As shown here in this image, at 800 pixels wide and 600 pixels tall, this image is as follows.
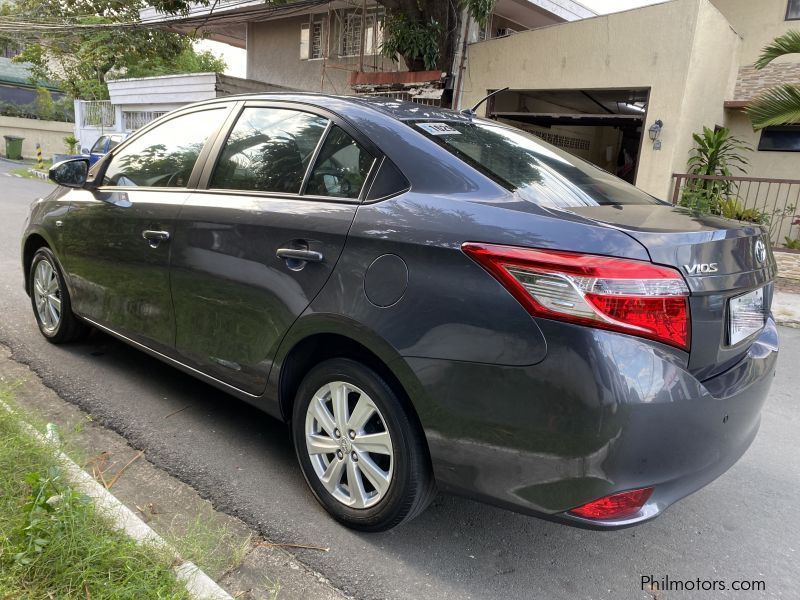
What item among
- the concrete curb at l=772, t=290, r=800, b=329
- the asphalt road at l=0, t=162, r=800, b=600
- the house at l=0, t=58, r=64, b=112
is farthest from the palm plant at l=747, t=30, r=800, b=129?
the house at l=0, t=58, r=64, b=112

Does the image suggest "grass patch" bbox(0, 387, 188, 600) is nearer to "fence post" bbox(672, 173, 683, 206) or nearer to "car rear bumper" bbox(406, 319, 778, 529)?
"car rear bumper" bbox(406, 319, 778, 529)

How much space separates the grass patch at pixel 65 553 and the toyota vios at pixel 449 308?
77 centimetres

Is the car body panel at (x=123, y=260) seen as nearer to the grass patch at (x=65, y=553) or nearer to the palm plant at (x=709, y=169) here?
the grass patch at (x=65, y=553)

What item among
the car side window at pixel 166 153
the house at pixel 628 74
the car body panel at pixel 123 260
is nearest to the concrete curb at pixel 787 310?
the house at pixel 628 74

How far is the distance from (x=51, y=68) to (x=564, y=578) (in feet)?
132

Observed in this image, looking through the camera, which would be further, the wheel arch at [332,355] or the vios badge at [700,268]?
the wheel arch at [332,355]

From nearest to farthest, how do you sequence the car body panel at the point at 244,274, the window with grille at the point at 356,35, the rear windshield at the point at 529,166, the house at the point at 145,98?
1. the rear windshield at the point at 529,166
2. the car body panel at the point at 244,274
3. the window with grille at the point at 356,35
4. the house at the point at 145,98

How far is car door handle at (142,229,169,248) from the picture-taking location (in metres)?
3.07

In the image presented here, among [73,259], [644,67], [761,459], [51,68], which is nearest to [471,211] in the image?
[761,459]

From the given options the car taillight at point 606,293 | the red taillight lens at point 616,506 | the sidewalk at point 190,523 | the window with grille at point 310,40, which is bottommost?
the sidewalk at point 190,523

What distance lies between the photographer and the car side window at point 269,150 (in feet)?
8.92

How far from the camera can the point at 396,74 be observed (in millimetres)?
11562

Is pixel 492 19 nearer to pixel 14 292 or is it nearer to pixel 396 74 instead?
pixel 396 74

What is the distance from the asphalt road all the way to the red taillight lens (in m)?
0.49
